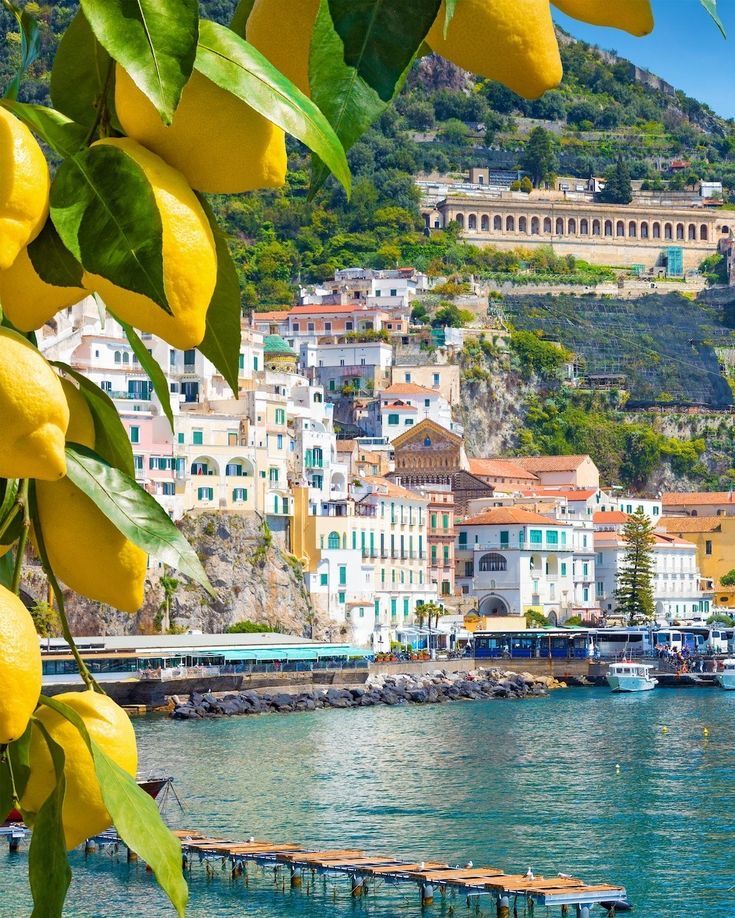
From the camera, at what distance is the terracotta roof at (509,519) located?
55.9 meters

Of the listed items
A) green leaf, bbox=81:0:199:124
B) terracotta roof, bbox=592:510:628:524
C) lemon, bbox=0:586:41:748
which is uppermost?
terracotta roof, bbox=592:510:628:524

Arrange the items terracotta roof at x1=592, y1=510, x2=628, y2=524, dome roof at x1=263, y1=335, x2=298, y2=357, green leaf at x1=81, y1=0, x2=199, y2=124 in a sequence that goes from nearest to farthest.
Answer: green leaf at x1=81, y1=0, x2=199, y2=124, dome roof at x1=263, y1=335, x2=298, y2=357, terracotta roof at x1=592, y1=510, x2=628, y2=524

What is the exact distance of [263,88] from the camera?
68 centimetres

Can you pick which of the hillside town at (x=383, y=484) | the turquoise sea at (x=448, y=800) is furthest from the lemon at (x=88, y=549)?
the hillside town at (x=383, y=484)

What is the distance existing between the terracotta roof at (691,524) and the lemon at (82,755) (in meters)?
65.5

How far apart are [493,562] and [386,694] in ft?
42.1

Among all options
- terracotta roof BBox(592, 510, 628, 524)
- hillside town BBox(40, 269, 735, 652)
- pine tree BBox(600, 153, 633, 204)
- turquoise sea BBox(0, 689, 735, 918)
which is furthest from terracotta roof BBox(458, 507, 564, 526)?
pine tree BBox(600, 153, 633, 204)

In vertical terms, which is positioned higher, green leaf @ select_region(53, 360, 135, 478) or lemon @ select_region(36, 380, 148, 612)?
green leaf @ select_region(53, 360, 135, 478)

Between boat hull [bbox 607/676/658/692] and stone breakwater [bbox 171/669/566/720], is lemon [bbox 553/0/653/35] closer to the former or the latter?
stone breakwater [bbox 171/669/566/720]

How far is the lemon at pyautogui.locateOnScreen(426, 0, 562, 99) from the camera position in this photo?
0.69 meters

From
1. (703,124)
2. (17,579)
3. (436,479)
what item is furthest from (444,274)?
(17,579)

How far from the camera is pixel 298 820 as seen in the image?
23.9m

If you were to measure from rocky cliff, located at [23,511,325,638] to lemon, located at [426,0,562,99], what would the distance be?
41828 millimetres

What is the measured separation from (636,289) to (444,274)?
33.1ft
